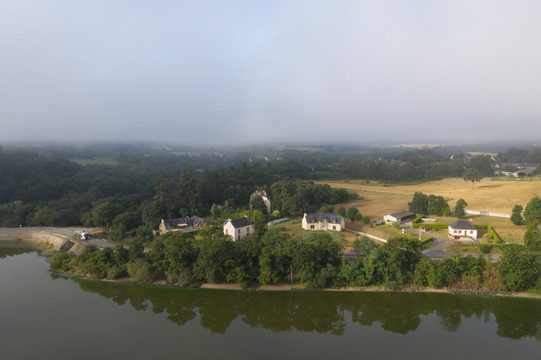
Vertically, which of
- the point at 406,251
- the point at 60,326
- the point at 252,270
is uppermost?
the point at 406,251

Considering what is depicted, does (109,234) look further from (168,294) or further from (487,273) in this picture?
(487,273)

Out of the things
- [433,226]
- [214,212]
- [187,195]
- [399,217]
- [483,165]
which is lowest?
[214,212]

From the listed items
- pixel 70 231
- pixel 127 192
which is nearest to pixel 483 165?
pixel 127 192

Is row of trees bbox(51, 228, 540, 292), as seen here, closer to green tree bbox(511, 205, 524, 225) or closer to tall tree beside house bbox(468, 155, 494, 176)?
green tree bbox(511, 205, 524, 225)

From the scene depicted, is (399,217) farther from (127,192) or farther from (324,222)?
(127,192)

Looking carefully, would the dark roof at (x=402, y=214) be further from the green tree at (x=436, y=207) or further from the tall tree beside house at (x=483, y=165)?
the tall tree beside house at (x=483, y=165)

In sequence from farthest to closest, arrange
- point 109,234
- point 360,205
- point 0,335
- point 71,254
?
point 360,205, point 109,234, point 71,254, point 0,335

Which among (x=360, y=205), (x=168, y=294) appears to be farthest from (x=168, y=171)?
(x=168, y=294)

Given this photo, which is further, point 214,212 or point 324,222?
point 214,212
